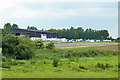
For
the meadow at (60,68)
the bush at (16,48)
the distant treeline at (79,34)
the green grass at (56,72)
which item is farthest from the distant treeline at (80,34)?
the green grass at (56,72)

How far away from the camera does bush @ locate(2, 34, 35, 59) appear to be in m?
40.1

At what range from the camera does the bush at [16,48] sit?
131 feet

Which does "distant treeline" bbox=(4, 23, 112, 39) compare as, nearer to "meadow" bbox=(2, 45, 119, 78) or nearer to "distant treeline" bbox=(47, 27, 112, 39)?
"distant treeline" bbox=(47, 27, 112, 39)

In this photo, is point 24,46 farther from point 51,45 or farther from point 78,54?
point 51,45

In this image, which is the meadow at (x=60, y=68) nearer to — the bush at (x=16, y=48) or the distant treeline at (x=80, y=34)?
the bush at (x=16, y=48)

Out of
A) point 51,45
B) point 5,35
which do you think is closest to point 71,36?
point 51,45

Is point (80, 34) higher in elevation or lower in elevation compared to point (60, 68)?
higher

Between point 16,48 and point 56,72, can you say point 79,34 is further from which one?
point 56,72

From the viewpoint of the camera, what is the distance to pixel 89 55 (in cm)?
4916

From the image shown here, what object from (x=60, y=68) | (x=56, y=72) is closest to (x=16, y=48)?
(x=60, y=68)

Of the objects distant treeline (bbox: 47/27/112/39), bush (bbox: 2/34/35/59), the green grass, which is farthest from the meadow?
distant treeline (bbox: 47/27/112/39)

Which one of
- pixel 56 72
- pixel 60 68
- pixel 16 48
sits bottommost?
pixel 60 68

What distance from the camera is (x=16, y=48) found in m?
40.5

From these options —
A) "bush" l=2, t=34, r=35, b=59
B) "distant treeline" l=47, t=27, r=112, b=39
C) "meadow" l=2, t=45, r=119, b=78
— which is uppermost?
"distant treeline" l=47, t=27, r=112, b=39
